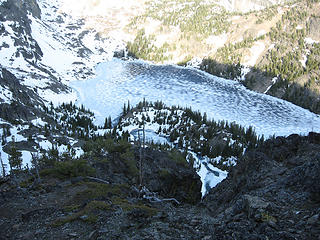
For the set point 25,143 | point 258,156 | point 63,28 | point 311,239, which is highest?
point 63,28

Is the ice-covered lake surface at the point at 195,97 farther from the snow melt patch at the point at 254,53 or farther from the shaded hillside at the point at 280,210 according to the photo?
the shaded hillside at the point at 280,210

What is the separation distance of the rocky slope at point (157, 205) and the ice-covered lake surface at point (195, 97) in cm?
5433

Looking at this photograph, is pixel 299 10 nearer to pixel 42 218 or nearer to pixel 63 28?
pixel 42 218

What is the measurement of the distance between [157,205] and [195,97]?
289ft

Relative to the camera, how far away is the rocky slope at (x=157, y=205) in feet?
24.3

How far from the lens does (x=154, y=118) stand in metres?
67.7

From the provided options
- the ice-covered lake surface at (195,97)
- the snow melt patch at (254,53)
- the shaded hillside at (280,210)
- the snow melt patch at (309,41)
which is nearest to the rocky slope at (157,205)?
the shaded hillside at (280,210)

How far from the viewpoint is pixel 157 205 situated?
46.2ft

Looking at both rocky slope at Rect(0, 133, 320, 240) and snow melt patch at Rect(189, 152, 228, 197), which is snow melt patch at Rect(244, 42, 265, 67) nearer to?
snow melt patch at Rect(189, 152, 228, 197)

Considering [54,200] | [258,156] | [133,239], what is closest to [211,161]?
[258,156]

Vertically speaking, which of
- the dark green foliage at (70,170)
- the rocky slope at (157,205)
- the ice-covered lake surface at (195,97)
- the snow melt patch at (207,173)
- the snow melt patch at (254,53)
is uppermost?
the snow melt patch at (254,53)

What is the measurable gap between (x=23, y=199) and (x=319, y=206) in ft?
44.2

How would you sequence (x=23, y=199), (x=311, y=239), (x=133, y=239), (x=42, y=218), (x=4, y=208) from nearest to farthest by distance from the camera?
(x=311, y=239)
(x=133, y=239)
(x=42, y=218)
(x=4, y=208)
(x=23, y=199)

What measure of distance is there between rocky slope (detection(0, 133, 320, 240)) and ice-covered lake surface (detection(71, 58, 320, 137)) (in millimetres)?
54333
